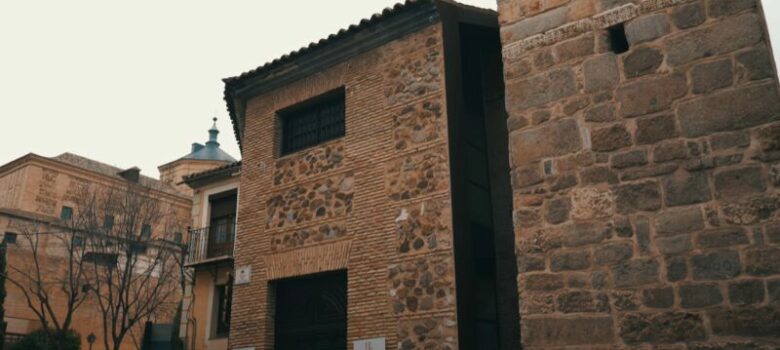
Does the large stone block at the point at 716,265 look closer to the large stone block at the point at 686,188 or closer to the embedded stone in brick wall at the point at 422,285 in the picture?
the large stone block at the point at 686,188

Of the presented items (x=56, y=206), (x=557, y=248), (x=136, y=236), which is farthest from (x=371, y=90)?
(x=56, y=206)

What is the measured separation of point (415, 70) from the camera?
29.3 feet

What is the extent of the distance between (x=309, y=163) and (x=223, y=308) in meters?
6.34

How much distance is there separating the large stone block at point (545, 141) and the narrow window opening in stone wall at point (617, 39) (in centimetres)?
68

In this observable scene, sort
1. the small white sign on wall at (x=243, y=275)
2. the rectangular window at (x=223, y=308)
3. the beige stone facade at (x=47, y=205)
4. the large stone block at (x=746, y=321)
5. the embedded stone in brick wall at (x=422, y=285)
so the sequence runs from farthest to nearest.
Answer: the beige stone facade at (x=47, y=205) < the rectangular window at (x=223, y=308) < the small white sign on wall at (x=243, y=275) < the embedded stone in brick wall at (x=422, y=285) < the large stone block at (x=746, y=321)

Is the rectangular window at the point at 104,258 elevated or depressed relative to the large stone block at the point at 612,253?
elevated

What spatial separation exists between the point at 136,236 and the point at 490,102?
43.9 feet

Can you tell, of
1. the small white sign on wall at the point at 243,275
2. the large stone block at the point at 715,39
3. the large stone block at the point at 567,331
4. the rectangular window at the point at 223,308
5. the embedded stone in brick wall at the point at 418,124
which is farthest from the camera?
the rectangular window at the point at 223,308

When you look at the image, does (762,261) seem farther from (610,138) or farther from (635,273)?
(610,138)

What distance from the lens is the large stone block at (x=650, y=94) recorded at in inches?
176

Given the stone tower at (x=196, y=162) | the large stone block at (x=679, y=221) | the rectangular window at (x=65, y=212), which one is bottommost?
the large stone block at (x=679, y=221)

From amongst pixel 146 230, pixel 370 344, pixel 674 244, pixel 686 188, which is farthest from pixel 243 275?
pixel 146 230

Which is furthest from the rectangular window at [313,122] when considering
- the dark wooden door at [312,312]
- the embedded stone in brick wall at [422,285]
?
the embedded stone in brick wall at [422,285]

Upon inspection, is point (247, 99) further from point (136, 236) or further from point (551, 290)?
A: point (136, 236)
